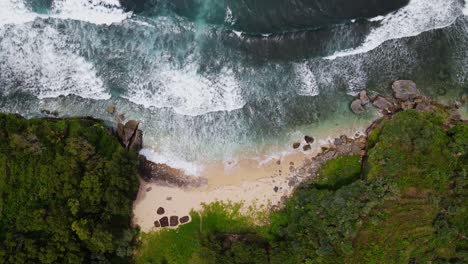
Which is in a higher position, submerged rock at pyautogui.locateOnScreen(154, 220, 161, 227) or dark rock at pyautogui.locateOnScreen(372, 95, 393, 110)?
dark rock at pyautogui.locateOnScreen(372, 95, 393, 110)

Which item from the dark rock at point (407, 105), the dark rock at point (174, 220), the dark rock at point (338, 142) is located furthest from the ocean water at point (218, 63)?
the dark rock at point (174, 220)

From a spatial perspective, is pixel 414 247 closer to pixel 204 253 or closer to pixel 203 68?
pixel 204 253

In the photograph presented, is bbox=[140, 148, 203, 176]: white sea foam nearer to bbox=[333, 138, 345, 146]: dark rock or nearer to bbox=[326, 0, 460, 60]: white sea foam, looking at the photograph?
bbox=[333, 138, 345, 146]: dark rock

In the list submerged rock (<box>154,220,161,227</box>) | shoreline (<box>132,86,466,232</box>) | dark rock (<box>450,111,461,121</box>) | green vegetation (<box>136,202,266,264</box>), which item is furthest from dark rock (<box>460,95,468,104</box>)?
submerged rock (<box>154,220,161,227</box>)

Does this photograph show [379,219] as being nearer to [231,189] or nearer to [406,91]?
[406,91]

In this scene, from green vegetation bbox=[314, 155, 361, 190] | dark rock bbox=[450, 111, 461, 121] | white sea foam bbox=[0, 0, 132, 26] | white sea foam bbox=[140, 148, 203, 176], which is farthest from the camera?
white sea foam bbox=[0, 0, 132, 26]
